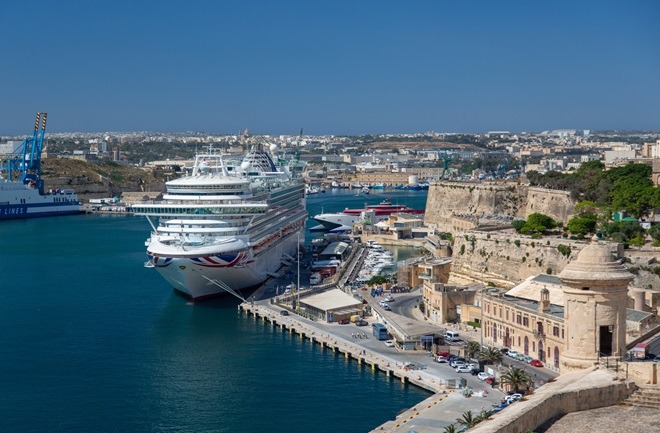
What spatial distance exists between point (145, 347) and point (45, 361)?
85.8 inches

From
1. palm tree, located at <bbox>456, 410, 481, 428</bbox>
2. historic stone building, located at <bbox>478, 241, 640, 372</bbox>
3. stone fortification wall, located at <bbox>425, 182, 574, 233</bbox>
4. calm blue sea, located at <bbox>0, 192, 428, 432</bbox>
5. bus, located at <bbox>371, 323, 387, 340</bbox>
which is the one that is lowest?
calm blue sea, located at <bbox>0, 192, 428, 432</bbox>

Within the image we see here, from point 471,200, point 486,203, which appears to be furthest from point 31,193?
point 486,203

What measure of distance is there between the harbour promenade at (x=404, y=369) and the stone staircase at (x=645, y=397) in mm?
7123

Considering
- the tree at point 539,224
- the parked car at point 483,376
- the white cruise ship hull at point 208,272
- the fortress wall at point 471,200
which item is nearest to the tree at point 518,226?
the tree at point 539,224

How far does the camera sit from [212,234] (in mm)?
24844

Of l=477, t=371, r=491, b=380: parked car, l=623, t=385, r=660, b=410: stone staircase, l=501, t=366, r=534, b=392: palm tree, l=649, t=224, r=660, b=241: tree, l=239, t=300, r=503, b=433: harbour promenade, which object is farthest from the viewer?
l=649, t=224, r=660, b=241: tree

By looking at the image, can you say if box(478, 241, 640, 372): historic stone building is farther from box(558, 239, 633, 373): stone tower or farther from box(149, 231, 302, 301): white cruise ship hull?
box(149, 231, 302, 301): white cruise ship hull

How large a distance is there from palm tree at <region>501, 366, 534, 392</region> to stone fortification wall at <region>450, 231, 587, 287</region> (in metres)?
7.52

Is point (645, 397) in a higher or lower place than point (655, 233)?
higher

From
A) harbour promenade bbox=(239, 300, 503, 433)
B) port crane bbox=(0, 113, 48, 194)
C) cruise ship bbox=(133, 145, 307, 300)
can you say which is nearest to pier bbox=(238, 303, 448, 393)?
harbour promenade bbox=(239, 300, 503, 433)

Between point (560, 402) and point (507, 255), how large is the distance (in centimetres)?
1852

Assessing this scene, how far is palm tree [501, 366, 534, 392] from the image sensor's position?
1420 centimetres

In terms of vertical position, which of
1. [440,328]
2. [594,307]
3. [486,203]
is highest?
[594,307]

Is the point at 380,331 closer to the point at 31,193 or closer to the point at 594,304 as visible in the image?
the point at 594,304
